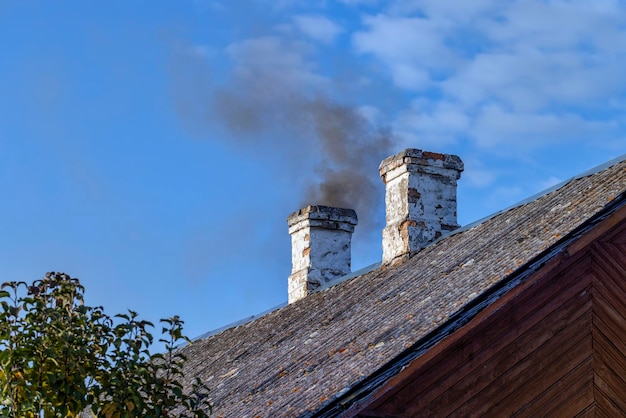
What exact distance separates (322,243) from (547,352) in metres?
7.76

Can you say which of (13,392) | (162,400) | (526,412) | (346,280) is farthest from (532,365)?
(346,280)

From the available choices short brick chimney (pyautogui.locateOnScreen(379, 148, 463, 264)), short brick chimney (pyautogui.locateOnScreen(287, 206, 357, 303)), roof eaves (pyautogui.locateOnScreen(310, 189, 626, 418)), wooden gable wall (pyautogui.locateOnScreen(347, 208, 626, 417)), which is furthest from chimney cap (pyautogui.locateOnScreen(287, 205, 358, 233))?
roof eaves (pyautogui.locateOnScreen(310, 189, 626, 418))

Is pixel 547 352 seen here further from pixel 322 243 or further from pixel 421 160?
pixel 322 243

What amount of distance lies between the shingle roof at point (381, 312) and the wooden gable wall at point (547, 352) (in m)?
0.28

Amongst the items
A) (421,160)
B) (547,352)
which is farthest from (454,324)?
(421,160)

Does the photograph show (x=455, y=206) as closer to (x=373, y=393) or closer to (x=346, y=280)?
(x=346, y=280)

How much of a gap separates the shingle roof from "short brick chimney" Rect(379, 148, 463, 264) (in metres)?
0.42

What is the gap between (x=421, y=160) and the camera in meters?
15.7

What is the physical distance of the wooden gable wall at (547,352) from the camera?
10.3m

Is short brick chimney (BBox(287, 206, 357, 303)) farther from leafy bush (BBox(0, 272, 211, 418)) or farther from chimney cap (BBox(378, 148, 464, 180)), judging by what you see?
leafy bush (BBox(0, 272, 211, 418))

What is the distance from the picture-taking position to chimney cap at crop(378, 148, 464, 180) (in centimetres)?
1565

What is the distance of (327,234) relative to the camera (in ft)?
59.7

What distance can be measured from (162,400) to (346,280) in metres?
7.50

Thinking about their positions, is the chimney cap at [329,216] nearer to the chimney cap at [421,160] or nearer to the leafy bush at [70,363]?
the chimney cap at [421,160]
